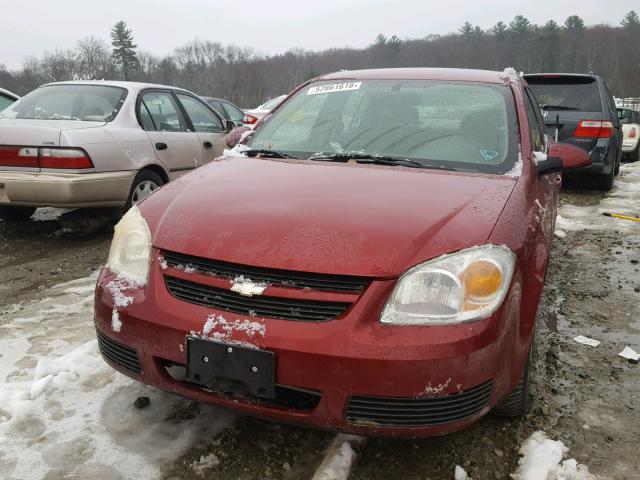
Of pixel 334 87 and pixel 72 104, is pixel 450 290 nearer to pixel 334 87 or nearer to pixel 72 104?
pixel 334 87

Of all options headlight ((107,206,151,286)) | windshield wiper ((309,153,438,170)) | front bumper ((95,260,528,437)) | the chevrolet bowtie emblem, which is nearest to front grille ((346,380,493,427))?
front bumper ((95,260,528,437))

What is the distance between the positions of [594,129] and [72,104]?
6251mm

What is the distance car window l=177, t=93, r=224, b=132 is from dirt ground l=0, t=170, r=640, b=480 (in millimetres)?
2192

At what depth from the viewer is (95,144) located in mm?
4605

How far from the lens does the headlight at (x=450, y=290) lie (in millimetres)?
1779

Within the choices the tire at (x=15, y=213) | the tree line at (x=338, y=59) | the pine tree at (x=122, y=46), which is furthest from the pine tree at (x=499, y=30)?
the tire at (x=15, y=213)

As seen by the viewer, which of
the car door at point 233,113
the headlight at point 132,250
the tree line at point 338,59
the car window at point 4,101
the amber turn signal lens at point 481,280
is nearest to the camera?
the amber turn signal lens at point 481,280

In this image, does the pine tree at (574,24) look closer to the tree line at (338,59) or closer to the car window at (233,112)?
the tree line at (338,59)

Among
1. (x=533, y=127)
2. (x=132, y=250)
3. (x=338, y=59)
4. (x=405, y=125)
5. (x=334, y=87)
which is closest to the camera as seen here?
(x=132, y=250)

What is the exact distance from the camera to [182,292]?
195cm

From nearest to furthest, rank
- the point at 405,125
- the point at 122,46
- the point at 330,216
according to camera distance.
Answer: the point at 330,216, the point at 405,125, the point at 122,46

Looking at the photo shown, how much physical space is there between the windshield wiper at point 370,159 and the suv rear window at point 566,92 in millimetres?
Result: 5616

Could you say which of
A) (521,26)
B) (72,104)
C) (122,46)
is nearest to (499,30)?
(521,26)

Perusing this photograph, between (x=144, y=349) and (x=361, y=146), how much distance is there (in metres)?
1.47
